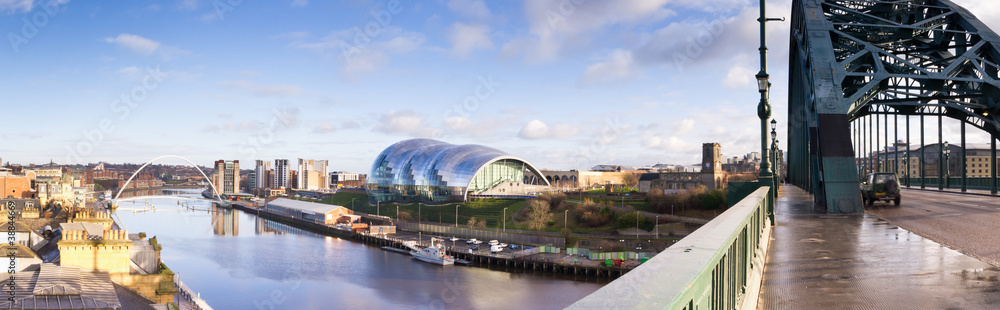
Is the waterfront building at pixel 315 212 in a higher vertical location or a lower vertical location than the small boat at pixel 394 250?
higher

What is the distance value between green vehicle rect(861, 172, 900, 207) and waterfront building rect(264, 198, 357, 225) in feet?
230

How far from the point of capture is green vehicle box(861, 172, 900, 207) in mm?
15547

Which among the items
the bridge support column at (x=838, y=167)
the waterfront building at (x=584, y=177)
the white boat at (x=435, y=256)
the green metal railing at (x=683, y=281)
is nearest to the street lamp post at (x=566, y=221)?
the white boat at (x=435, y=256)

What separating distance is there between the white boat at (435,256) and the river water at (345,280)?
0.86 metres

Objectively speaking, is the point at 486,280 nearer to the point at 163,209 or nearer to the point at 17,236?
the point at 17,236

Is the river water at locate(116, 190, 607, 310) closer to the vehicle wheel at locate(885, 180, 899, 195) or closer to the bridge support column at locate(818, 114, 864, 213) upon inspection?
the vehicle wheel at locate(885, 180, 899, 195)

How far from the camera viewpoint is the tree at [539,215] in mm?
55562

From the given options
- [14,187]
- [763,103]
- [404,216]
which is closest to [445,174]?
[404,216]

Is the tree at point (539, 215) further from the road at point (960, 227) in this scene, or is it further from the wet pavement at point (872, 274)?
the wet pavement at point (872, 274)

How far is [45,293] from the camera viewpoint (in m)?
18.8

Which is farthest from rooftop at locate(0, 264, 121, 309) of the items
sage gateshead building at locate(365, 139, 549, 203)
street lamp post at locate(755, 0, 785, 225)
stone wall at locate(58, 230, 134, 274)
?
sage gateshead building at locate(365, 139, 549, 203)

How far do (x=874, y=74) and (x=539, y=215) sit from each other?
4223 cm

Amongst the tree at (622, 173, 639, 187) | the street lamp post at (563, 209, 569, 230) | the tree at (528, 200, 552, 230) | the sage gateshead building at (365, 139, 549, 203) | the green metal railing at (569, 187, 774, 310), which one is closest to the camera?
the green metal railing at (569, 187, 774, 310)

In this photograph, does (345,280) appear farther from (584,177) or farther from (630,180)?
(584,177)
